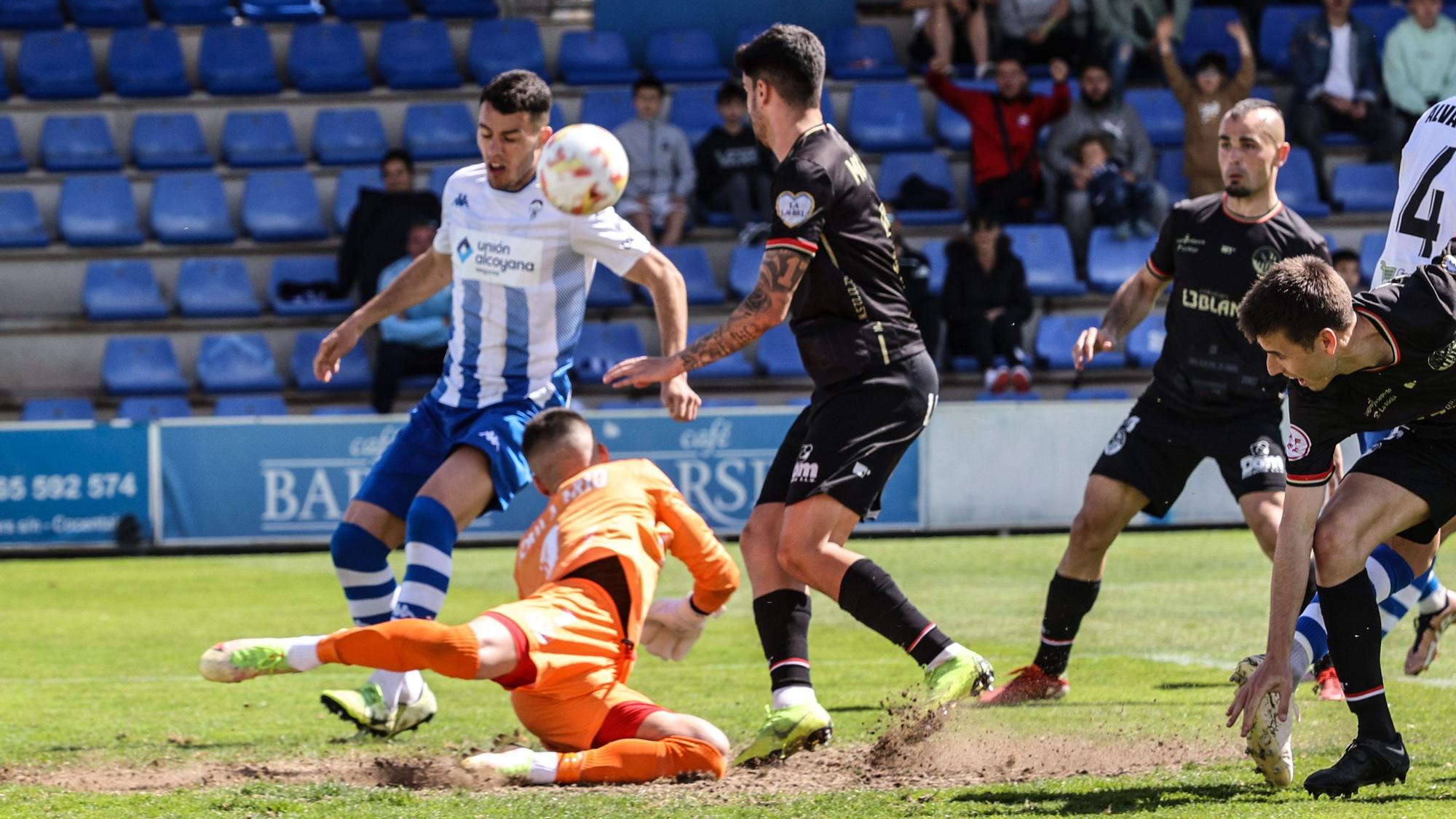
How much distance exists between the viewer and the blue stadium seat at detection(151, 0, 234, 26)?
1914 centimetres

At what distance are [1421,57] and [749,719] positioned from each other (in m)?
14.4

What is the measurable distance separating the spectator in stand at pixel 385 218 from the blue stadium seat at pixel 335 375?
64cm

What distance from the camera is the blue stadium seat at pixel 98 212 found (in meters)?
17.4

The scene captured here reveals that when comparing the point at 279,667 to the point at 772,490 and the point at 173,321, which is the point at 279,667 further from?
the point at 173,321

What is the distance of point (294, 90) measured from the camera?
743 inches

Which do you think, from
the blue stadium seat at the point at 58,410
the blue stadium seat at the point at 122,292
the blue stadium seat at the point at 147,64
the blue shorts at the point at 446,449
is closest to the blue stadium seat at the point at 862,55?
the blue stadium seat at the point at 147,64

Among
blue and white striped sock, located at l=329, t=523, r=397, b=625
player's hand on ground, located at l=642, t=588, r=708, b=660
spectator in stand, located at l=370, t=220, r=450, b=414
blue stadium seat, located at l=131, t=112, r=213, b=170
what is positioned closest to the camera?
player's hand on ground, located at l=642, t=588, r=708, b=660

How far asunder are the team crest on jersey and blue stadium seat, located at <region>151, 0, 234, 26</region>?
15857 mm

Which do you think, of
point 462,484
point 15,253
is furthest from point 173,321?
point 462,484

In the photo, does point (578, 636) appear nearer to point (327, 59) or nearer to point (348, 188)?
point (348, 188)

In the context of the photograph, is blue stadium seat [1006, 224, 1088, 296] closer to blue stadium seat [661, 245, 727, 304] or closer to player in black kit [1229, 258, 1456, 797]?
blue stadium seat [661, 245, 727, 304]

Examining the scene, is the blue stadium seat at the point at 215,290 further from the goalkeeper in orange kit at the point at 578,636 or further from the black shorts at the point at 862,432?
the black shorts at the point at 862,432

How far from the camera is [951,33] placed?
1822cm

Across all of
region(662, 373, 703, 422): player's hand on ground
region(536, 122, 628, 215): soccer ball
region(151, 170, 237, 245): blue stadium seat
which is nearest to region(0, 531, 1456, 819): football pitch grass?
region(662, 373, 703, 422): player's hand on ground
